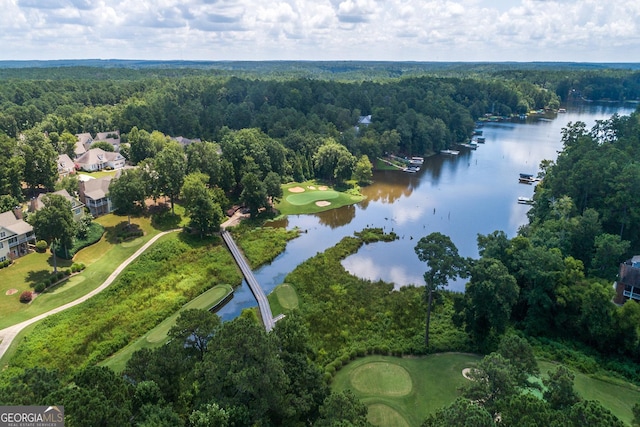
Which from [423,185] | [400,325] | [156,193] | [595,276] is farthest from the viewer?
[423,185]

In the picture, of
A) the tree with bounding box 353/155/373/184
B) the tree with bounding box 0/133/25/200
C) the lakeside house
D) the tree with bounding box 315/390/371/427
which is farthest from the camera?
the lakeside house

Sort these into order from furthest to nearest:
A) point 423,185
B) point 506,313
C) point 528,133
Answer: point 528,133 < point 423,185 < point 506,313

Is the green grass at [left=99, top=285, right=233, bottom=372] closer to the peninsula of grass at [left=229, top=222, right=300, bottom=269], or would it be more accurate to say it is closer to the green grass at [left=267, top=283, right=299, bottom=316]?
the green grass at [left=267, top=283, right=299, bottom=316]

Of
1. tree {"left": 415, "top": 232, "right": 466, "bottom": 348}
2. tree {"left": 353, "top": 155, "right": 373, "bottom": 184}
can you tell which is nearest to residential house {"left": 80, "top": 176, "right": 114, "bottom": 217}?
tree {"left": 353, "top": 155, "right": 373, "bottom": 184}

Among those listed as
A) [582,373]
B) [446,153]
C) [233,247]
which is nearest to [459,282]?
[582,373]

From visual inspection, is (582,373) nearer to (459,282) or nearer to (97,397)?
(459,282)

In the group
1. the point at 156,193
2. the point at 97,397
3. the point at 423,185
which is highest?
the point at 97,397
